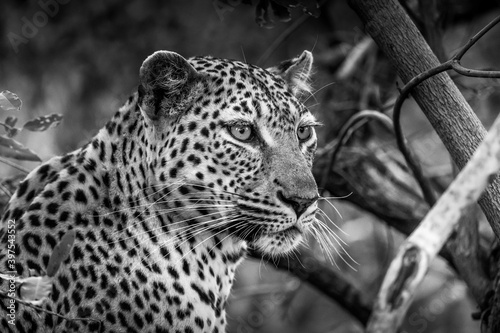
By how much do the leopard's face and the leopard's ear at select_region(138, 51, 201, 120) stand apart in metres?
0.03

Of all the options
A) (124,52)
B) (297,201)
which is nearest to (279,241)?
(297,201)

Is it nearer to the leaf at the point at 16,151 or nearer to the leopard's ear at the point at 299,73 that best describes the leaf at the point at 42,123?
the leaf at the point at 16,151

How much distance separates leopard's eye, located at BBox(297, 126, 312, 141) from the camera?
5895mm

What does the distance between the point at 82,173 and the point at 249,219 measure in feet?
3.81

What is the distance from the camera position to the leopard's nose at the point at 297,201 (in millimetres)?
5355

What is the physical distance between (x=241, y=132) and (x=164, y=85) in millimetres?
602

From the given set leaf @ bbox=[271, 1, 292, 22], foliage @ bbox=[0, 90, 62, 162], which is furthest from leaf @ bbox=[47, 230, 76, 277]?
leaf @ bbox=[271, 1, 292, 22]

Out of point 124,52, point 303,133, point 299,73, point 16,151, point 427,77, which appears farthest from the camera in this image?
point 124,52

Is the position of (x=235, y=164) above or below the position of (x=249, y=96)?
below

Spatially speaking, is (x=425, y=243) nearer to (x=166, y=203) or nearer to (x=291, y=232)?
(x=291, y=232)

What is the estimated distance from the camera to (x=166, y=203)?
18.2ft

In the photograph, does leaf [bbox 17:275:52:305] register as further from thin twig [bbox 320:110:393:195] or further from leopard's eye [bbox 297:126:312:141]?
thin twig [bbox 320:110:393:195]

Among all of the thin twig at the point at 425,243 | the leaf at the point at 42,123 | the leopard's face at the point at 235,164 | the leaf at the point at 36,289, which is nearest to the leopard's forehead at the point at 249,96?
the leopard's face at the point at 235,164

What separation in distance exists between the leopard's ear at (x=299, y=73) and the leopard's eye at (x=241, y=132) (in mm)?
854
